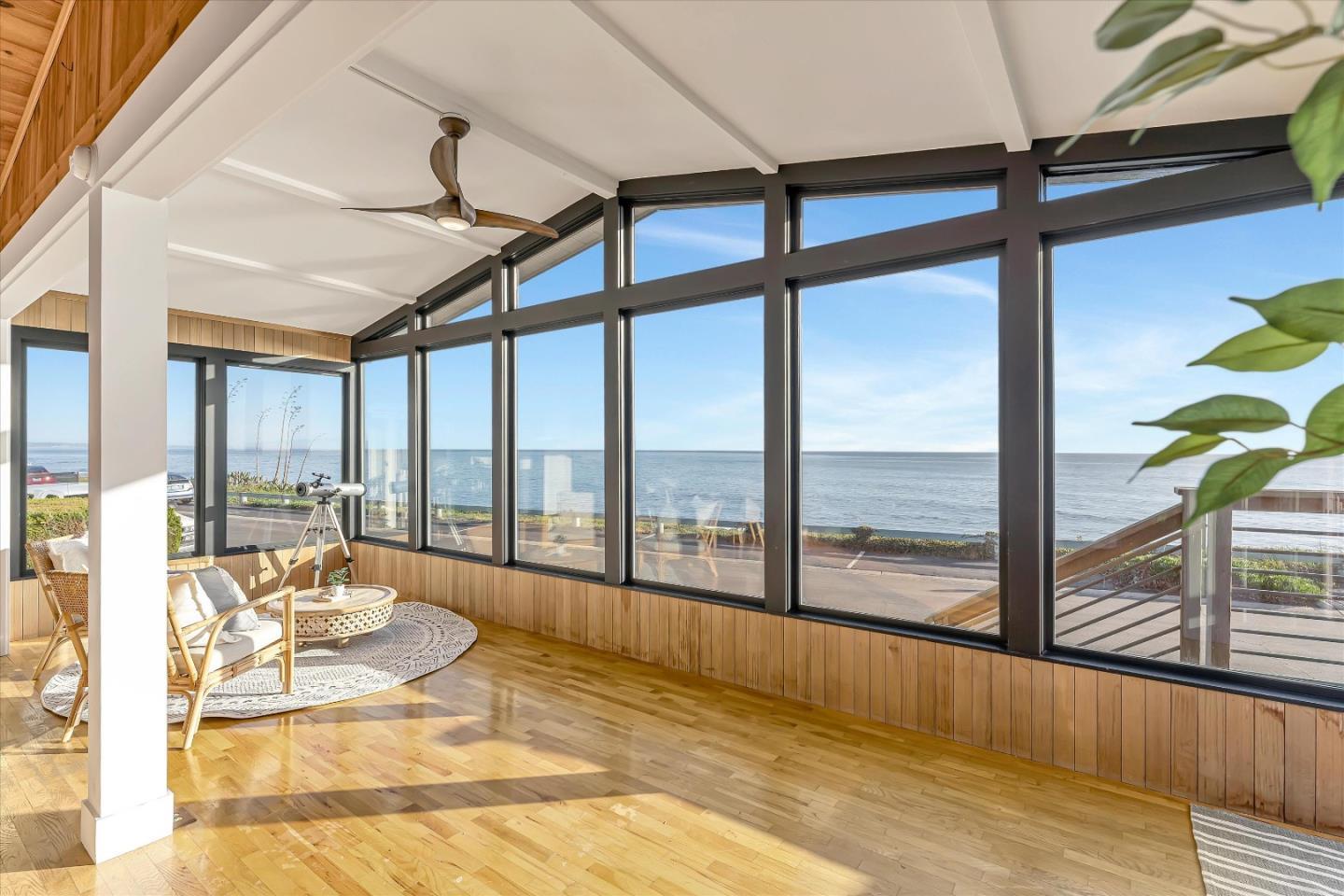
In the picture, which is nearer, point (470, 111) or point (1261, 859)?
point (1261, 859)

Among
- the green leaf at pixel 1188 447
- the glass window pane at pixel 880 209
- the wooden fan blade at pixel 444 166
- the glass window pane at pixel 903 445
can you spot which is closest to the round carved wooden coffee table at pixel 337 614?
the wooden fan blade at pixel 444 166

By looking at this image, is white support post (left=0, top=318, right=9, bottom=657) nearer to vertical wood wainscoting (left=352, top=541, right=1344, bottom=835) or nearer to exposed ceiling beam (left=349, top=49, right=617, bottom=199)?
exposed ceiling beam (left=349, top=49, right=617, bottom=199)

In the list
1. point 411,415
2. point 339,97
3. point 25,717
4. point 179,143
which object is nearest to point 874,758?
point 179,143

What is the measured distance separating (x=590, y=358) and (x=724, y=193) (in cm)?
154

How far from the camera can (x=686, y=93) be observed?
3.17 metres

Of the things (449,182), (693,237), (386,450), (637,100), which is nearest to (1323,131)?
(637,100)

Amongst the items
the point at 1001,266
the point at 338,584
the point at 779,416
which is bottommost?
the point at 338,584

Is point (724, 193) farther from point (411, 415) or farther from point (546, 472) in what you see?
point (411, 415)

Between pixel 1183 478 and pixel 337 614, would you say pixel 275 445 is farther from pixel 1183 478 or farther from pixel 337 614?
pixel 1183 478

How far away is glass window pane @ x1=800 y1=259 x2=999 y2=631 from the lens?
11.4 ft

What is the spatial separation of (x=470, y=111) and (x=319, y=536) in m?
4.21

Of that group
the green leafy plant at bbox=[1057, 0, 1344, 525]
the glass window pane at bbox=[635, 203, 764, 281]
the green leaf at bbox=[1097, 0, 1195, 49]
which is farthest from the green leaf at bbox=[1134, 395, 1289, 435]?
the glass window pane at bbox=[635, 203, 764, 281]

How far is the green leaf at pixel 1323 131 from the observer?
0.52m

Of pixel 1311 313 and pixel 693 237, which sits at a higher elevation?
pixel 693 237
